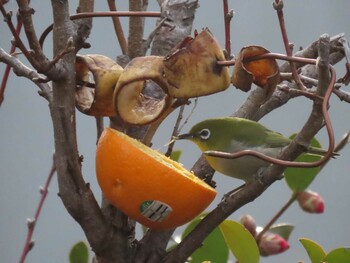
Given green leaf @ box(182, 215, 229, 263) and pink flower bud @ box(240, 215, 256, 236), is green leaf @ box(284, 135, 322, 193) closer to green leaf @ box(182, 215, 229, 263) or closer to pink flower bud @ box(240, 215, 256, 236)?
pink flower bud @ box(240, 215, 256, 236)

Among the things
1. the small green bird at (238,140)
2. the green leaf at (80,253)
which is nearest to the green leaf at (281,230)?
the small green bird at (238,140)

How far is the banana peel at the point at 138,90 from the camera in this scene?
803 mm

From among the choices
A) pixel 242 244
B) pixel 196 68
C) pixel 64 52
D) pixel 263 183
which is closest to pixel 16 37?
pixel 64 52

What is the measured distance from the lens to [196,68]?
805 millimetres

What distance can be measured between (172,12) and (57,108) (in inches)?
13.8

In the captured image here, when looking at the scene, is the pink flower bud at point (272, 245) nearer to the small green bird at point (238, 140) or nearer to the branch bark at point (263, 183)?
the small green bird at point (238, 140)

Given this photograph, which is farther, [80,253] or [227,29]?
[80,253]

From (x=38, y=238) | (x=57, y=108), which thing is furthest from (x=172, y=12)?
(x=38, y=238)

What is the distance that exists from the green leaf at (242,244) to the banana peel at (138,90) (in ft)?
1.03

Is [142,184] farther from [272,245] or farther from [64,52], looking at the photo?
[272,245]

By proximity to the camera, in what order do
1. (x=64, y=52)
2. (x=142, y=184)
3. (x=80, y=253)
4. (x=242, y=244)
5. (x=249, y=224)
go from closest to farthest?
(x=64, y=52) < (x=142, y=184) < (x=242, y=244) < (x=80, y=253) < (x=249, y=224)

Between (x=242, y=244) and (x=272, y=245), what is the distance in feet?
0.67

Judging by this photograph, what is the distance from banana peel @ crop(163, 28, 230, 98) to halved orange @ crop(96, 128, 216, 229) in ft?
0.40

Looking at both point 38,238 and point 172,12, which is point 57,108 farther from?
point 38,238
